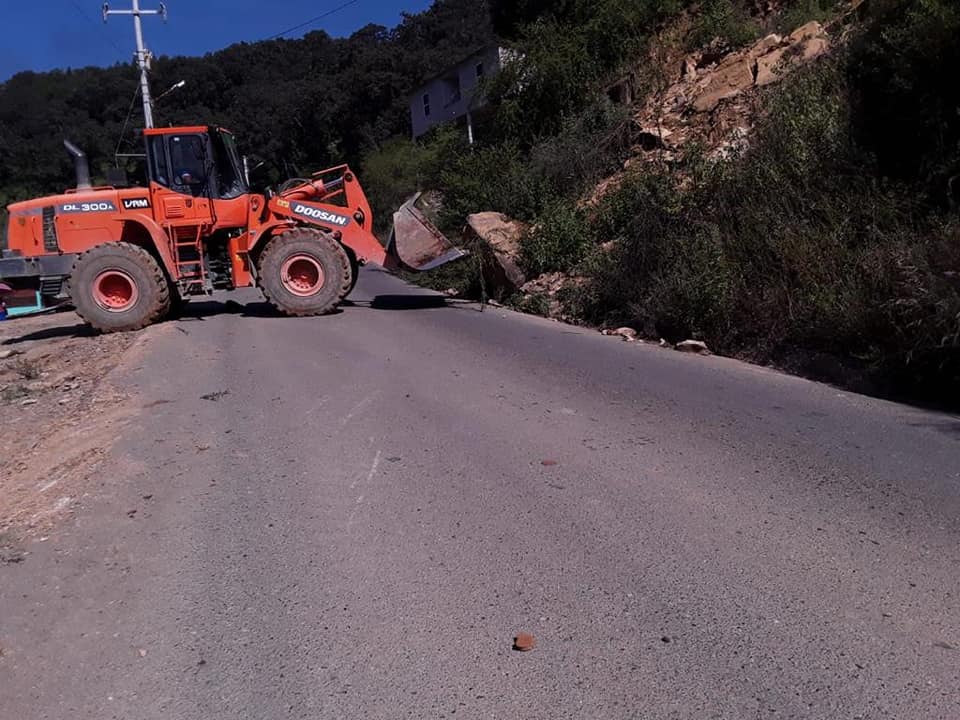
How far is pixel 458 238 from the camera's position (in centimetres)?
1975

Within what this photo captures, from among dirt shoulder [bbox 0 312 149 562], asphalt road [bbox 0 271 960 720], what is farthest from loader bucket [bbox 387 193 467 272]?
asphalt road [bbox 0 271 960 720]

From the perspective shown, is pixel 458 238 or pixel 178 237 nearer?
pixel 178 237

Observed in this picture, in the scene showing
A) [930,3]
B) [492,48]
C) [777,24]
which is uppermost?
[492,48]

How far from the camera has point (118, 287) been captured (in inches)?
563

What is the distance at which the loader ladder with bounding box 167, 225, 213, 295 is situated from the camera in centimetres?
1445

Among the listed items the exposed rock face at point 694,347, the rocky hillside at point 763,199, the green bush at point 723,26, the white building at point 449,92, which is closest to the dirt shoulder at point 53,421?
the exposed rock face at point 694,347

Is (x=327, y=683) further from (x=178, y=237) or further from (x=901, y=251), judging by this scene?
(x=178, y=237)

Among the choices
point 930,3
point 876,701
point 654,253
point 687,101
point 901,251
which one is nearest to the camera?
point 876,701

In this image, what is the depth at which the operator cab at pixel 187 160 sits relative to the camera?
559 inches

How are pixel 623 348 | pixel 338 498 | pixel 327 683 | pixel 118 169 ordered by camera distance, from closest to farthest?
1. pixel 327 683
2. pixel 338 498
3. pixel 623 348
4. pixel 118 169

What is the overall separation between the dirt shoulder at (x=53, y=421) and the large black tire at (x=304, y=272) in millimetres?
2338

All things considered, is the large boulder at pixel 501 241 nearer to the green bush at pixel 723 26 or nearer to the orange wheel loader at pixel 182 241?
the orange wheel loader at pixel 182 241

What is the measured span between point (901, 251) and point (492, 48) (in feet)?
116

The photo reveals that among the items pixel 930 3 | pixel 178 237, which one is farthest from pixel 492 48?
pixel 930 3
